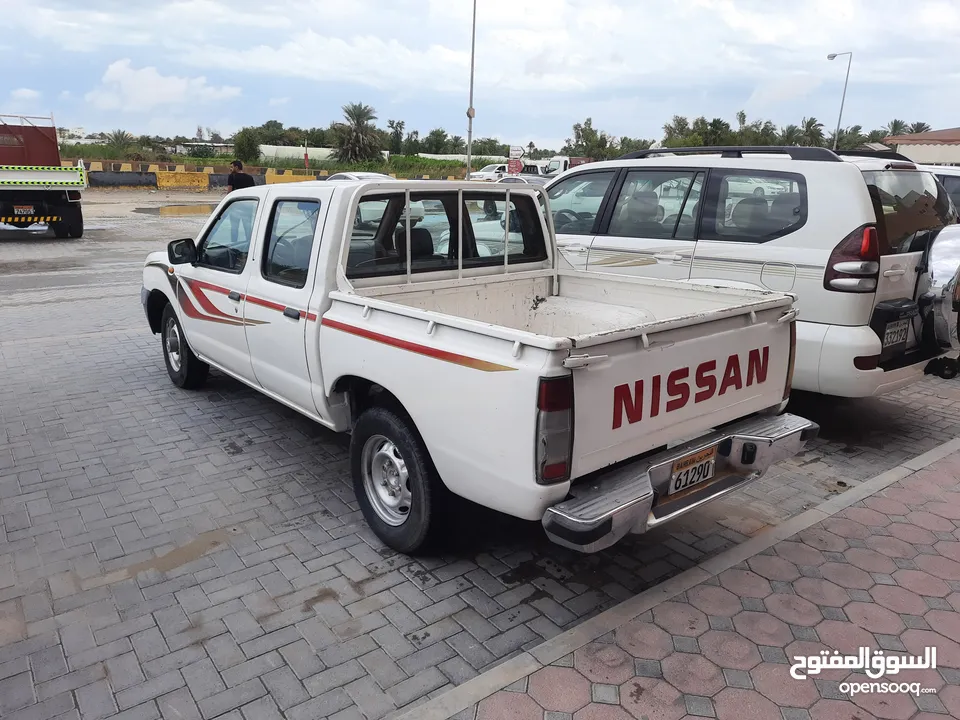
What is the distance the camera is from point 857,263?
4723mm

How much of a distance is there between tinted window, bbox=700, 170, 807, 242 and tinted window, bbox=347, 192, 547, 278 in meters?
1.53

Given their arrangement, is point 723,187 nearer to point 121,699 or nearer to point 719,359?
point 719,359

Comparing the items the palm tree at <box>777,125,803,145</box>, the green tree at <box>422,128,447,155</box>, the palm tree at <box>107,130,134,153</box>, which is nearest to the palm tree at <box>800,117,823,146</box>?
the palm tree at <box>777,125,803,145</box>

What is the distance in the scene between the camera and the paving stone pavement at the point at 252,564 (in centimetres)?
282

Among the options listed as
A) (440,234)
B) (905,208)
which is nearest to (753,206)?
(905,208)

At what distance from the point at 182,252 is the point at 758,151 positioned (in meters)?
4.52

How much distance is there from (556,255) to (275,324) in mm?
1964

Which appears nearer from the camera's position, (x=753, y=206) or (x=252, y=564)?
(x=252, y=564)

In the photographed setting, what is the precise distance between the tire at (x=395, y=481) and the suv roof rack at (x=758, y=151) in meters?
3.64

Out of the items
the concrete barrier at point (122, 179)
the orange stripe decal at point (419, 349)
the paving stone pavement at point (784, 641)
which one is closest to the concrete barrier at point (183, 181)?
the concrete barrier at point (122, 179)

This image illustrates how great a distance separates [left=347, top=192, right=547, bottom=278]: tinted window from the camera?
4.16 meters

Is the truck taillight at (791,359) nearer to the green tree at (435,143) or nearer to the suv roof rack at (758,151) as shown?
the suv roof rack at (758,151)

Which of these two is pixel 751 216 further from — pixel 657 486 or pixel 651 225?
pixel 657 486

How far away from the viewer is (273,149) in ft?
182
